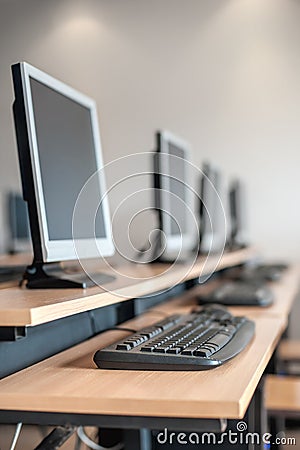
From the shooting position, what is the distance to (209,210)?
318 cm

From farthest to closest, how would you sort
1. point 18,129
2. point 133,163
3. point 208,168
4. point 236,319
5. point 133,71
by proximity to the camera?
point 133,71
point 208,168
point 133,163
point 236,319
point 18,129

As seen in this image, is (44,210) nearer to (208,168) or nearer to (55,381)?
(55,381)

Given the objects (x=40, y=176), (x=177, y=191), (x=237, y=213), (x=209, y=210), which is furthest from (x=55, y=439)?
(x=237, y=213)

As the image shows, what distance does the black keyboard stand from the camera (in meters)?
1.25

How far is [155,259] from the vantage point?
2.63 meters

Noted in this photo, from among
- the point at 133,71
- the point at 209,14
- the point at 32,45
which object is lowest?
the point at 32,45

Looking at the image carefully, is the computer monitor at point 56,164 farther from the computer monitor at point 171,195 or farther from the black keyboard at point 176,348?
the computer monitor at point 171,195

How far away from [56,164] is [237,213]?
2.59 m

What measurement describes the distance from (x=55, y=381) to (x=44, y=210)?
15.3 inches

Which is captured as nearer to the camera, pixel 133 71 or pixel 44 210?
pixel 44 210

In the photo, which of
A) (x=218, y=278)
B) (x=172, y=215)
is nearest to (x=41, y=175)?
(x=172, y=215)

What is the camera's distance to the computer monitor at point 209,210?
9.73ft

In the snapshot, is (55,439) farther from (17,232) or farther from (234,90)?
(234,90)

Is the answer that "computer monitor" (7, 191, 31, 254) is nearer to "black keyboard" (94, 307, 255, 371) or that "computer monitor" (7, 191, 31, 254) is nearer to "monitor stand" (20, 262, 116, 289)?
"monitor stand" (20, 262, 116, 289)
